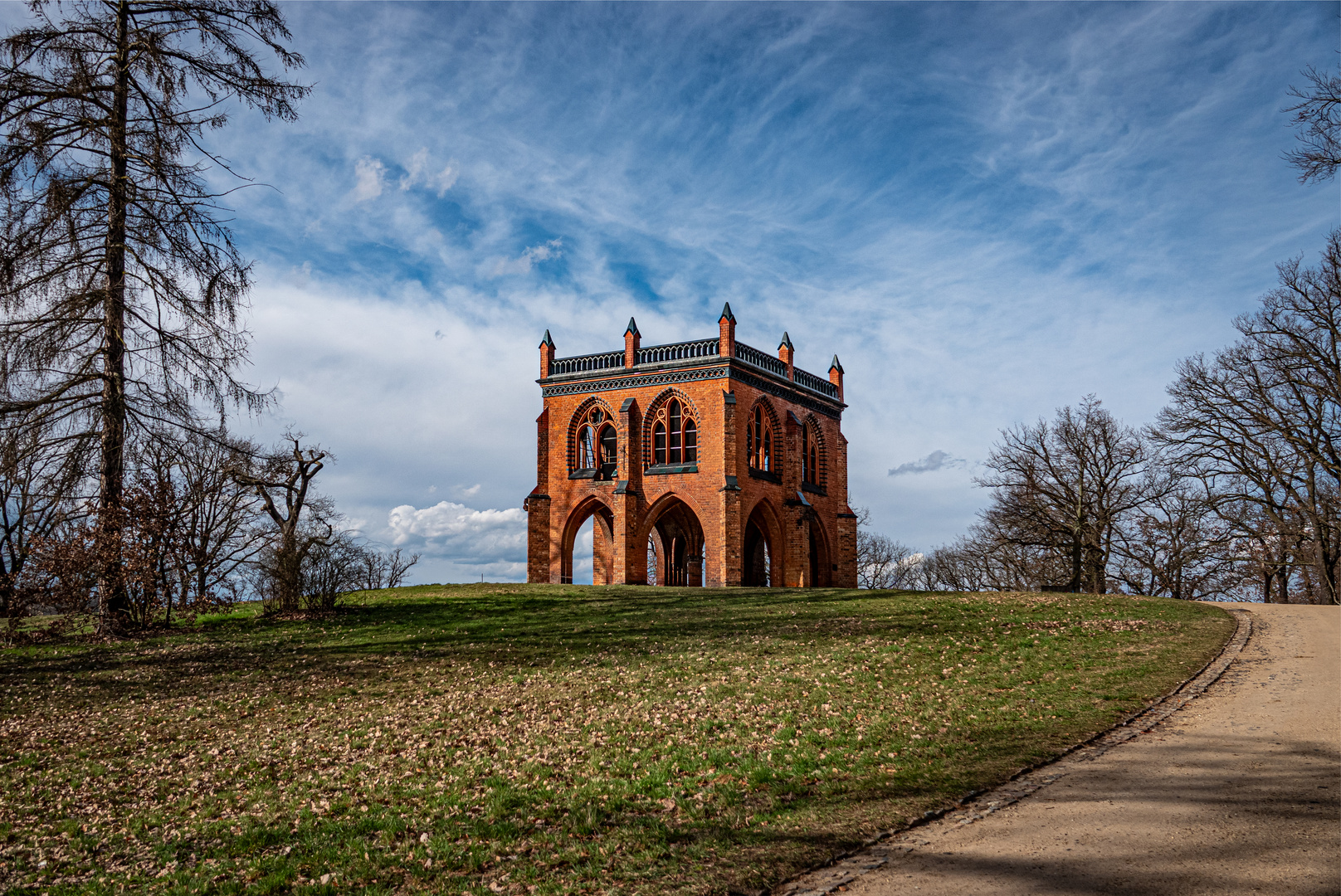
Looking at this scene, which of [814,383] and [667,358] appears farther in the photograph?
[814,383]

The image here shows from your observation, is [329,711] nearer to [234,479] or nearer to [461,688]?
[461,688]

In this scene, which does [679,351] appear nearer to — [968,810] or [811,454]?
[811,454]

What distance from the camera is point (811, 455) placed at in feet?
133

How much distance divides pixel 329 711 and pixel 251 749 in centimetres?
188

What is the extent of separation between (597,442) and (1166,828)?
31.3 metres

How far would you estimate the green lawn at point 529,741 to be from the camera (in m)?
7.46

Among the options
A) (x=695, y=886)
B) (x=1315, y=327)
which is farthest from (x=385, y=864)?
(x=1315, y=327)

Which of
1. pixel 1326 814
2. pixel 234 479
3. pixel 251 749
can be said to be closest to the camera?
pixel 1326 814

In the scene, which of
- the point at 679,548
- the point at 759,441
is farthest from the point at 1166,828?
the point at 679,548

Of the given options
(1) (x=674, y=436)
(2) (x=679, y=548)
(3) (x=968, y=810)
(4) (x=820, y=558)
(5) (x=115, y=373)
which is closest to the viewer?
(3) (x=968, y=810)

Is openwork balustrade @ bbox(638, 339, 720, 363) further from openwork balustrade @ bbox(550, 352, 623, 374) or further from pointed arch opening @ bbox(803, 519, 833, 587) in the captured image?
pointed arch opening @ bbox(803, 519, 833, 587)

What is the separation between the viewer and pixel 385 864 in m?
7.36

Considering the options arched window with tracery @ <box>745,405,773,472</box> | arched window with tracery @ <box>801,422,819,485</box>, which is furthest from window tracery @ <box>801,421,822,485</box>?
arched window with tracery @ <box>745,405,773,472</box>

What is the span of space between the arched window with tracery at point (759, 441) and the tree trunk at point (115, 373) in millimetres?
22697
